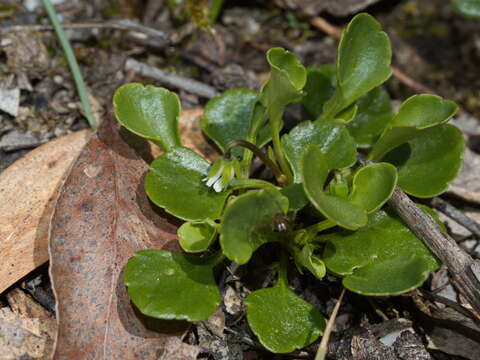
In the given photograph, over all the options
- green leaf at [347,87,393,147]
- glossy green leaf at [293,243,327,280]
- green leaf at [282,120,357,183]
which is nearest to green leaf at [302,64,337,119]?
green leaf at [347,87,393,147]

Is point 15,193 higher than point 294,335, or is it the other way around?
point 15,193

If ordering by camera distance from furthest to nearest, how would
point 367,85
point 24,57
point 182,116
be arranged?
point 24,57, point 182,116, point 367,85

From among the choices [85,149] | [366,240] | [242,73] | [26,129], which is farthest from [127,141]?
[366,240]

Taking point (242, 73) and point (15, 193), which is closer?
point (15, 193)

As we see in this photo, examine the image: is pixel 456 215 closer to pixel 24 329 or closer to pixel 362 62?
pixel 362 62

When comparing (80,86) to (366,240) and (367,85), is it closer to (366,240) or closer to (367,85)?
(367,85)

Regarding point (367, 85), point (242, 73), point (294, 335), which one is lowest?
point (294, 335)

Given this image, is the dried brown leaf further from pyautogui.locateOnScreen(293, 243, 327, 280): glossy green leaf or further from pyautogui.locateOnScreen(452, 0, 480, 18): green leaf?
pyautogui.locateOnScreen(452, 0, 480, 18): green leaf
